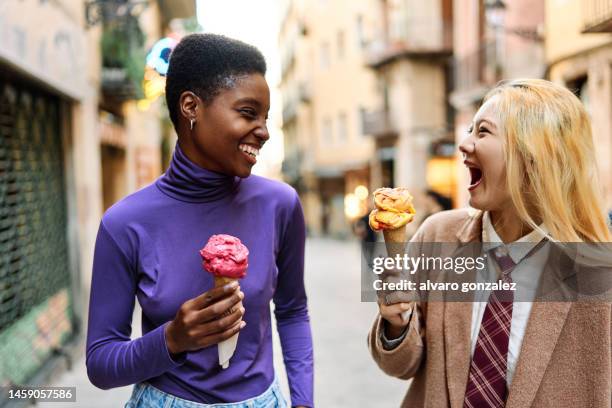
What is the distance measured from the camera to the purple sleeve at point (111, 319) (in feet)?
5.31

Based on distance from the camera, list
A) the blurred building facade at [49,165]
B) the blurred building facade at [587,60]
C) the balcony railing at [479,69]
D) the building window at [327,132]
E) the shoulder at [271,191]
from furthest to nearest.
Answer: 1. the building window at [327,132]
2. the balcony railing at [479,69]
3. the blurred building facade at [587,60]
4. the blurred building facade at [49,165]
5. the shoulder at [271,191]

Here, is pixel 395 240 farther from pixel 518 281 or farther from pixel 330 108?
pixel 330 108

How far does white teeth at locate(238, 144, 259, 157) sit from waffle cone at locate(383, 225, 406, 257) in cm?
45

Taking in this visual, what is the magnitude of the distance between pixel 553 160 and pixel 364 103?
2805cm

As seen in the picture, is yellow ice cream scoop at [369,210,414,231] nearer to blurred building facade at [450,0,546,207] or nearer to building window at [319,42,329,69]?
blurred building facade at [450,0,546,207]

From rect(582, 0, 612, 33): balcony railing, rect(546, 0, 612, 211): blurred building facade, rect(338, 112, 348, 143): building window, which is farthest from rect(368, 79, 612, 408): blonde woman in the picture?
rect(338, 112, 348, 143): building window

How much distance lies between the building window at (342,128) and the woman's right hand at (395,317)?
30134 mm

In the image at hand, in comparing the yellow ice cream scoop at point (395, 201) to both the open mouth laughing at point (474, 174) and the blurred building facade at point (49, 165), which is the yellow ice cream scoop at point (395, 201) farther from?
the blurred building facade at point (49, 165)

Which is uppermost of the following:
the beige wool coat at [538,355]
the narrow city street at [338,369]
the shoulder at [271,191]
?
the shoulder at [271,191]

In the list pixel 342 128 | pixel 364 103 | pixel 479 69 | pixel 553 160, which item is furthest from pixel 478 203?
pixel 342 128

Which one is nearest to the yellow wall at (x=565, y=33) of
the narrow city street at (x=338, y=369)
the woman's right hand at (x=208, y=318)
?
the narrow city street at (x=338, y=369)

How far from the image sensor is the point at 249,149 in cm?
173

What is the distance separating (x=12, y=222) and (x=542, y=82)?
523 cm

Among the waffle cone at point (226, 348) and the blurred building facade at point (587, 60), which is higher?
the blurred building facade at point (587, 60)
